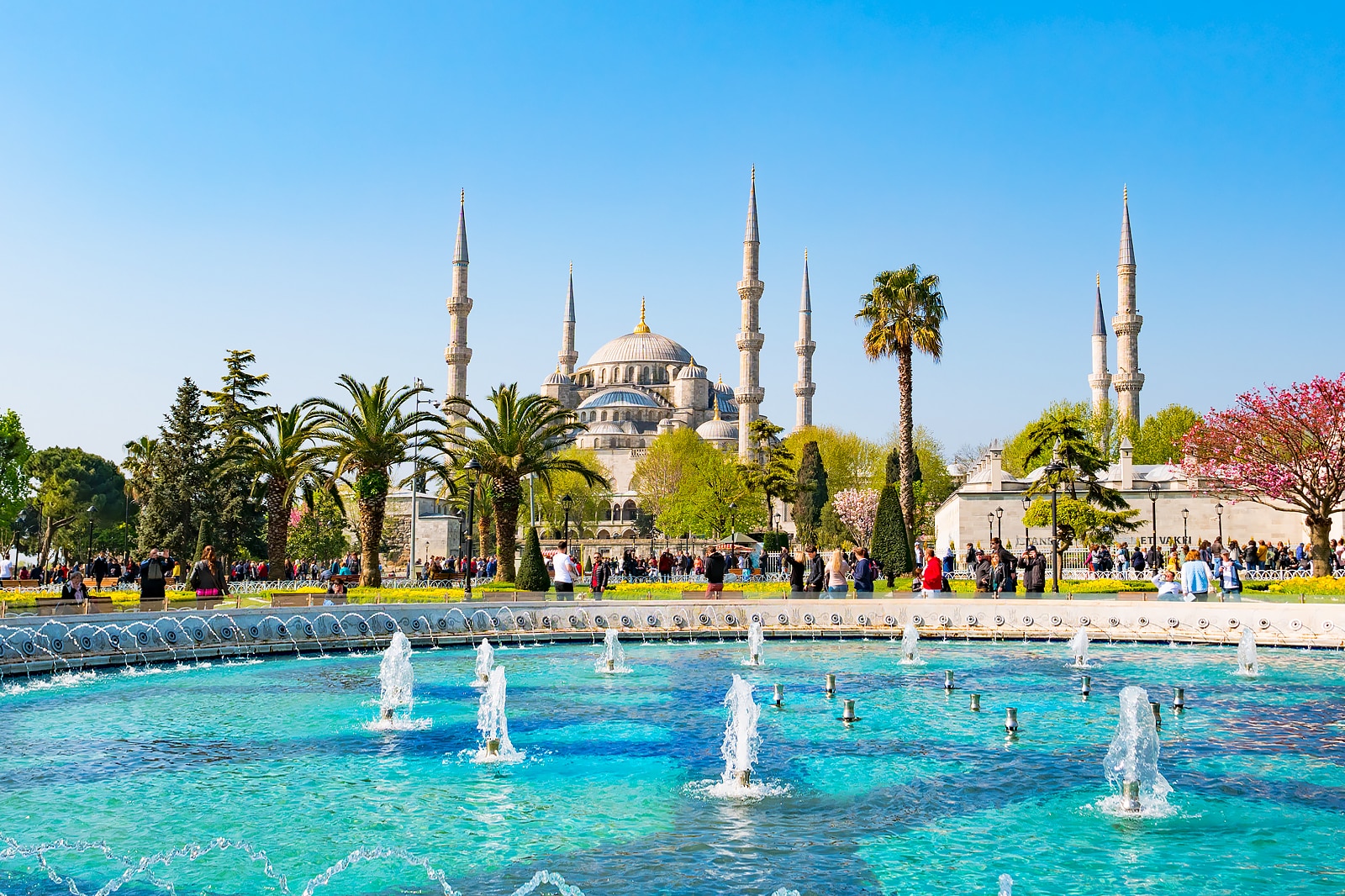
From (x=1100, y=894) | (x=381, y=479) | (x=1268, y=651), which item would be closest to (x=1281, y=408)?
(x=1268, y=651)

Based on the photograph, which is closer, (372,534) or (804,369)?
(372,534)

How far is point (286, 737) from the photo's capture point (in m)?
8.41

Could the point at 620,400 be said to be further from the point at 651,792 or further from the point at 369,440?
the point at 651,792

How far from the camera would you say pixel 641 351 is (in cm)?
8562

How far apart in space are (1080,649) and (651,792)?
26.5ft

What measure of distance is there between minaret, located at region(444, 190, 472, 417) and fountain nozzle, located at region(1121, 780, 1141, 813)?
46.4 meters

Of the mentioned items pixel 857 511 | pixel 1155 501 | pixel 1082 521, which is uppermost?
pixel 857 511

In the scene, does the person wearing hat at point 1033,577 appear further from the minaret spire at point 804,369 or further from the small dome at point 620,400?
the small dome at point 620,400

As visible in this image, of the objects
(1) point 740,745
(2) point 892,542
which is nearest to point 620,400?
(2) point 892,542

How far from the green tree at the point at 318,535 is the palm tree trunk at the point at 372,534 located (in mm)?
16209

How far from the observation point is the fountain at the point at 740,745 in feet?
22.2

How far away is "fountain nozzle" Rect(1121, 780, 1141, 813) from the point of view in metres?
6.30

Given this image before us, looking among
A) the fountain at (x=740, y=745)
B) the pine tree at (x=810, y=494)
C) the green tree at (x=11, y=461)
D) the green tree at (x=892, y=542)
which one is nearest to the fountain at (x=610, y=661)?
the fountain at (x=740, y=745)

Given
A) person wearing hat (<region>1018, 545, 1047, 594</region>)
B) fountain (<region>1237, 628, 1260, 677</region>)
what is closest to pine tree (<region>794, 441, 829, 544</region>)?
person wearing hat (<region>1018, 545, 1047, 594</region>)
